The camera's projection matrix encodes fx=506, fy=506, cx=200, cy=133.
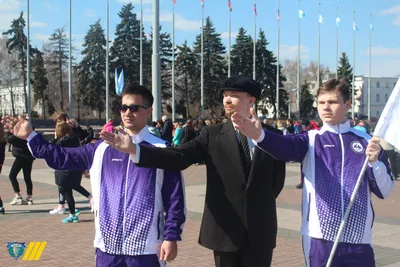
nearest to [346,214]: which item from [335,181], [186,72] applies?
[335,181]

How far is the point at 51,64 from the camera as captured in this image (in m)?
67.4

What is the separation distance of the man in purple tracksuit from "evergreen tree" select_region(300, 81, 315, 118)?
76835mm

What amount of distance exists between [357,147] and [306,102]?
77.8 m

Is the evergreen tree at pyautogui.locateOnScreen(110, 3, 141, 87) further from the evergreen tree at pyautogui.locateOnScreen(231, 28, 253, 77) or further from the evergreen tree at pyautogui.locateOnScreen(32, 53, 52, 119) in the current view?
the evergreen tree at pyautogui.locateOnScreen(231, 28, 253, 77)

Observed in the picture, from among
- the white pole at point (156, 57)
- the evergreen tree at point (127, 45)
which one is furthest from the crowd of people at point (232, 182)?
→ the evergreen tree at point (127, 45)

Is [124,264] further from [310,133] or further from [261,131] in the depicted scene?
[310,133]

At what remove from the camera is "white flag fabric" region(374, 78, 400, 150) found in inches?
123

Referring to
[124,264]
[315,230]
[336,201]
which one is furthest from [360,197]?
[124,264]

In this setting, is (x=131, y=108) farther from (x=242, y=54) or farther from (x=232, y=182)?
(x=242, y=54)

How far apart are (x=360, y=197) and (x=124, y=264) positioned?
62.1 inches

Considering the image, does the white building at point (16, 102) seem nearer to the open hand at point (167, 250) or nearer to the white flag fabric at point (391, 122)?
the open hand at point (167, 250)

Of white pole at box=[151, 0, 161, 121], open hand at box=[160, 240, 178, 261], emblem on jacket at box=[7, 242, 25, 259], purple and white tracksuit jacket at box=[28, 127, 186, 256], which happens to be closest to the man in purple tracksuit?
purple and white tracksuit jacket at box=[28, 127, 186, 256]

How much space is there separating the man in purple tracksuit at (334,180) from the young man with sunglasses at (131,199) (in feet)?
2.56

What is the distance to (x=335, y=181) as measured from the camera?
3184 millimetres
